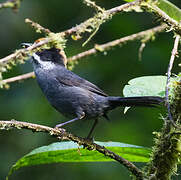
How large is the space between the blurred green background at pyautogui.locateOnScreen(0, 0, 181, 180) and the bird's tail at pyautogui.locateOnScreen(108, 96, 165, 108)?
71.2 inches

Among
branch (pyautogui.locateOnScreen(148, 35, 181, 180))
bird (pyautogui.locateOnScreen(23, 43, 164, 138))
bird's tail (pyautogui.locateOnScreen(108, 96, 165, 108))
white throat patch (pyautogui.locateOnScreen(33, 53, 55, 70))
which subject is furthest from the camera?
white throat patch (pyautogui.locateOnScreen(33, 53, 55, 70))

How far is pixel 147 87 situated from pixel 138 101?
101cm

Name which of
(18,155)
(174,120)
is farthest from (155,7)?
(18,155)

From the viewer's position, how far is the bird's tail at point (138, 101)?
2888 mm

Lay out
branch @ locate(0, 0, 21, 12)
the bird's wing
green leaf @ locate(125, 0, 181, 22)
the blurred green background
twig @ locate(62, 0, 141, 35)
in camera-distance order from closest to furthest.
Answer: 1. branch @ locate(0, 0, 21, 12)
2. twig @ locate(62, 0, 141, 35)
3. green leaf @ locate(125, 0, 181, 22)
4. the bird's wing
5. the blurred green background

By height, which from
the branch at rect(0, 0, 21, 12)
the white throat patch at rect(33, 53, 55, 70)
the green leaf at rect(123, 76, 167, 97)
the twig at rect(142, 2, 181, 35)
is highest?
the branch at rect(0, 0, 21, 12)

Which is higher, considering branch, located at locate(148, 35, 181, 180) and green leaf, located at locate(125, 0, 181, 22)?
green leaf, located at locate(125, 0, 181, 22)

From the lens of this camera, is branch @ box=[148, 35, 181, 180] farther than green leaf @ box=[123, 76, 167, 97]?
No

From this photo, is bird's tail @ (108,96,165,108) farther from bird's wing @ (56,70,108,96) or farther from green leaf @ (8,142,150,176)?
green leaf @ (8,142,150,176)

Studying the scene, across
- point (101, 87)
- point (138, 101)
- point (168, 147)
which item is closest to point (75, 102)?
point (138, 101)

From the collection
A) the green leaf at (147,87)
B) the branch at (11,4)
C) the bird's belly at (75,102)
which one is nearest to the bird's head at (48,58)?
the bird's belly at (75,102)

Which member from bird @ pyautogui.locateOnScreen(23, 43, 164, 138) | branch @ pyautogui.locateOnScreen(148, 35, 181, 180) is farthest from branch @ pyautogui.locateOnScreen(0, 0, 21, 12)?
bird @ pyautogui.locateOnScreen(23, 43, 164, 138)

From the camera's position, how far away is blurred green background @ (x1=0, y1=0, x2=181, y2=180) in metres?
5.79

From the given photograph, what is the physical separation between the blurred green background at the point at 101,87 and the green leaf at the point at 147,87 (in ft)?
10.9
